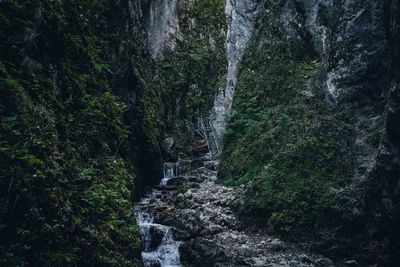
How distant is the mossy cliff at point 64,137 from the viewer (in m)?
5.75

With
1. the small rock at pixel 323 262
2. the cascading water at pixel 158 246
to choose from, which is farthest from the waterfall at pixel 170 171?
the small rock at pixel 323 262

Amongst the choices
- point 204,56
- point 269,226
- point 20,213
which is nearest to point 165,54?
point 204,56

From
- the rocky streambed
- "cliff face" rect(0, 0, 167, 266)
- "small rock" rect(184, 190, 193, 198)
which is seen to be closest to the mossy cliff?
"cliff face" rect(0, 0, 167, 266)

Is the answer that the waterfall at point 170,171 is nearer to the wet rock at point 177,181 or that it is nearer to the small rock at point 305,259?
the wet rock at point 177,181

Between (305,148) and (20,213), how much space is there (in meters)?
10.1

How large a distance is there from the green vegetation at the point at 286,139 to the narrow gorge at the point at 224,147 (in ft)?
0.20

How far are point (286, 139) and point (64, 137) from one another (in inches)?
364

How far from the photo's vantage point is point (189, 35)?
3744 centimetres

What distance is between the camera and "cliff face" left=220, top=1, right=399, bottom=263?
10.3 metres

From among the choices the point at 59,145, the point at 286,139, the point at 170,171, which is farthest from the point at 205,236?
the point at 170,171

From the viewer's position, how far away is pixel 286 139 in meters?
14.8

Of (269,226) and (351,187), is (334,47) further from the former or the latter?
(269,226)

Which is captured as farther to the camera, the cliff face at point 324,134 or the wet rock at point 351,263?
the cliff face at point 324,134

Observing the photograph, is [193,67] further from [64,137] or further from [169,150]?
[64,137]
